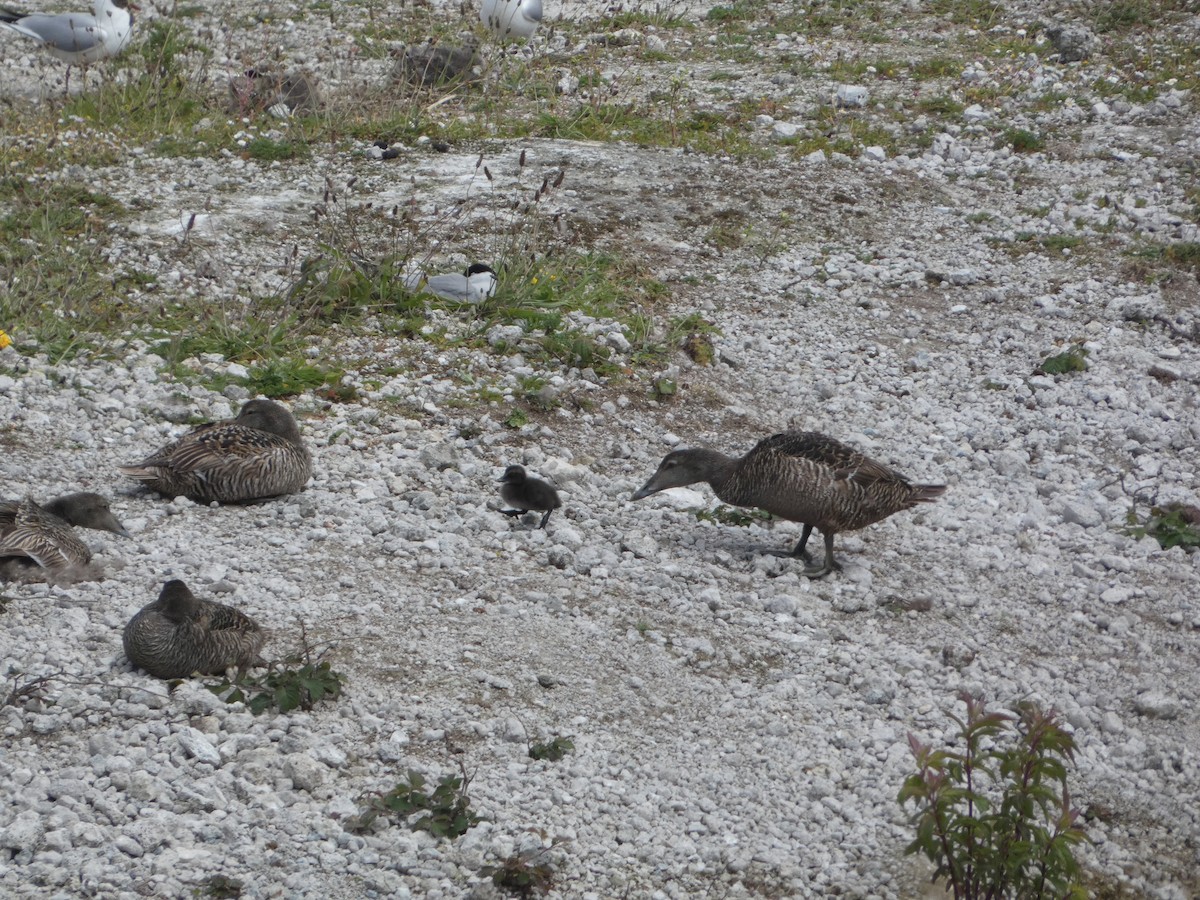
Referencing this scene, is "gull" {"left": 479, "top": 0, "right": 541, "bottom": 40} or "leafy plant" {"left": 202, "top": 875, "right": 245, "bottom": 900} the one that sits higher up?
"gull" {"left": 479, "top": 0, "right": 541, "bottom": 40}

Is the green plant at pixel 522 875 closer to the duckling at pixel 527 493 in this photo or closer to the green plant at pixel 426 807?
the green plant at pixel 426 807

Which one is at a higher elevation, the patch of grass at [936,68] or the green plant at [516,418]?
the patch of grass at [936,68]

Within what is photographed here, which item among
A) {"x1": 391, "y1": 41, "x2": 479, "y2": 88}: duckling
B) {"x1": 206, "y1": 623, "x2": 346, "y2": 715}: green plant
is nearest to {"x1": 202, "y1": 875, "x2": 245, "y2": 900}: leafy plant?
{"x1": 206, "y1": 623, "x2": 346, "y2": 715}: green plant

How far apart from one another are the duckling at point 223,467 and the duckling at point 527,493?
1258 millimetres

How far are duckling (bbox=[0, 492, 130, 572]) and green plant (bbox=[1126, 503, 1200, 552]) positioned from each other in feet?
20.8

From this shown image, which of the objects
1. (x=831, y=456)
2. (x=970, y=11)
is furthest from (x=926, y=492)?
(x=970, y=11)

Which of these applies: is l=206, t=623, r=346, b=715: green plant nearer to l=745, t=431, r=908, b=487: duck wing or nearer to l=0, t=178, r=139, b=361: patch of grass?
l=745, t=431, r=908, b=487: duck wing

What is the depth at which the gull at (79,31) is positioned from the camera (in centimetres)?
1507

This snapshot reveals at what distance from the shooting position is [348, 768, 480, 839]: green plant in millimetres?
5285

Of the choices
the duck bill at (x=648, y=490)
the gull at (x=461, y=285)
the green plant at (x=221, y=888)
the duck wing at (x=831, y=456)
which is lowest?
the green plant at (x=221, y=888)

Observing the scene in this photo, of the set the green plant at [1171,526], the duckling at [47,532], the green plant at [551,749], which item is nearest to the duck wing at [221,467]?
the duckling at [47,532]

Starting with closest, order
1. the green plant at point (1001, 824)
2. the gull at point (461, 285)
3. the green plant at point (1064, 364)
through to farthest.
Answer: the green plant at point (1001, 824)
the gull at point (461, 285)
the green plant at point (1064, 364)

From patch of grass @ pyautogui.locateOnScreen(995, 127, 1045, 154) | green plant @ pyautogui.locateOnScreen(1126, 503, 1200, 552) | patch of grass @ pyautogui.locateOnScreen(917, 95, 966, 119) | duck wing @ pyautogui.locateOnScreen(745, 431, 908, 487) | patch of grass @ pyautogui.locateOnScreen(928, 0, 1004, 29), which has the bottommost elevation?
green plant @ pyautogui.locateOnScreen(1126, 503, 1200, 552)

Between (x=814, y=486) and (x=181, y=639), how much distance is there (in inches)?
139
